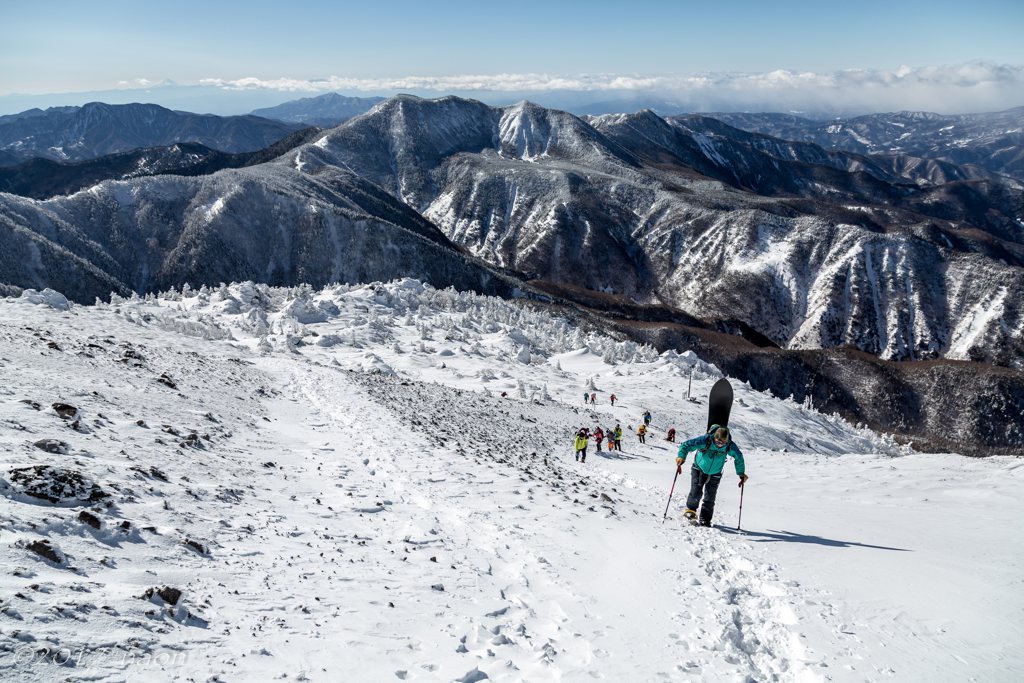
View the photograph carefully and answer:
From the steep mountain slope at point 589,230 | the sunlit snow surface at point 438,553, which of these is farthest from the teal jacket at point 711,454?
the steep mountain slope at point 589,230

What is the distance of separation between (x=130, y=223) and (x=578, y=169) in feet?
374

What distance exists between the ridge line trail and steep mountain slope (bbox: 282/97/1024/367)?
10418 centimetres

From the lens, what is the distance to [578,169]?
518ft

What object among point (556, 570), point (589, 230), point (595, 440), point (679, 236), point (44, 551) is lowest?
point (595, 440)

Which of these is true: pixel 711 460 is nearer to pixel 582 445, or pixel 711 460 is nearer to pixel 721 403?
pixel 721 403

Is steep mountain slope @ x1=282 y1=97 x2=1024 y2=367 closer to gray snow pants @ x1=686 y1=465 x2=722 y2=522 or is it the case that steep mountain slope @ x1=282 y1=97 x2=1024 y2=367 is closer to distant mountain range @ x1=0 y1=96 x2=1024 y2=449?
distant mountain range @ x1=0 y1=96 x2=1024 y2=449

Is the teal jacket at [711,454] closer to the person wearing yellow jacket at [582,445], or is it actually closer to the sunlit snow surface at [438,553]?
the sunlit snow surface at [438,553]

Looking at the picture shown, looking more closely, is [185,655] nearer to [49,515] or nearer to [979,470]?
[49,515]

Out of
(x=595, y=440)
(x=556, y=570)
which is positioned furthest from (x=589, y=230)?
(x=556, y=570)

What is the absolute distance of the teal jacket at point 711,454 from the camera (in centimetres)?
1014

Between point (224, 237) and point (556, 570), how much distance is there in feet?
296

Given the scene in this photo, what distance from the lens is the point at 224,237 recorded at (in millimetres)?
83375

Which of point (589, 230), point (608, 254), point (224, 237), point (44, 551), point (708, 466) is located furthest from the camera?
point (589, 230)

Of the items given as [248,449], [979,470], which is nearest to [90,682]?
[248,449]
